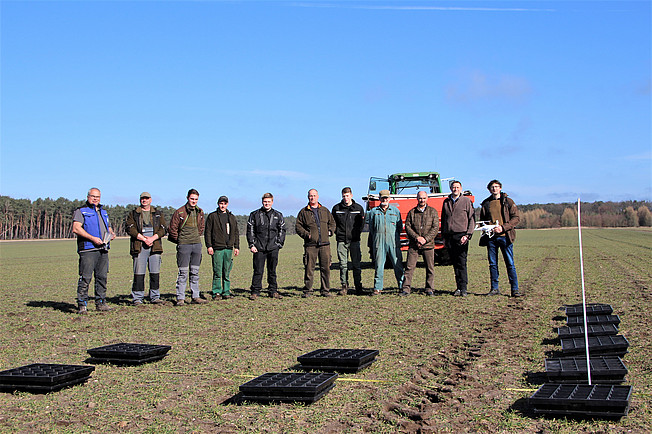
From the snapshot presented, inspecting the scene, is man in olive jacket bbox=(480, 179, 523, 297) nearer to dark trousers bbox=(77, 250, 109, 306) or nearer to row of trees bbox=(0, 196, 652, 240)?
dark trousers bbox=(77, 250, 109, 306)

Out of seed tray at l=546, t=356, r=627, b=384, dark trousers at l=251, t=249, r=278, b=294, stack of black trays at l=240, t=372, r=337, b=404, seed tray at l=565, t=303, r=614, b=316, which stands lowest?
stack of black trays at l=240, t=372, r=337, b=404

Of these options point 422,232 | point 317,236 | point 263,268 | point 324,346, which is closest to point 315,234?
point 317,236

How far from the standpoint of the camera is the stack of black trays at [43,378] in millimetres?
5531

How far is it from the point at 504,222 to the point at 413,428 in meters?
8.62

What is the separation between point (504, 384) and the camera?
5551mm

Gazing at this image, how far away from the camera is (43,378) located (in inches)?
216

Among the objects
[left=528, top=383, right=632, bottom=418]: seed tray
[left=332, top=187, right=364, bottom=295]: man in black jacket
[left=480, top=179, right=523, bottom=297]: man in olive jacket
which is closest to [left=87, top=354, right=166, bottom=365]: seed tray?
[left=528, top=383, right=632, bottom=418]: seed tray

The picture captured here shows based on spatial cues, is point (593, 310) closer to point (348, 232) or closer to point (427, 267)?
point (427, 267)

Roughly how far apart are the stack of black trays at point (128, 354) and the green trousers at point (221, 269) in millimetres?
5799

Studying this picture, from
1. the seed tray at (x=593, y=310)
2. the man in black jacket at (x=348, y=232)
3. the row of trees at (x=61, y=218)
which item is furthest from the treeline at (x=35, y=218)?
the seed tray at (x=593, y=310)

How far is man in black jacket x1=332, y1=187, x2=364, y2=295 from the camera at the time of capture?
43.2ft

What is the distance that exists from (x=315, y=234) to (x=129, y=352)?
6.88 metres

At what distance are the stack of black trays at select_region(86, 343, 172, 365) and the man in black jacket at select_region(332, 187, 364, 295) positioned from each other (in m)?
6.67

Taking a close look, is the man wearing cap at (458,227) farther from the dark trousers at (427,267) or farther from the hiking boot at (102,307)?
the hiking boot at (102,307)
